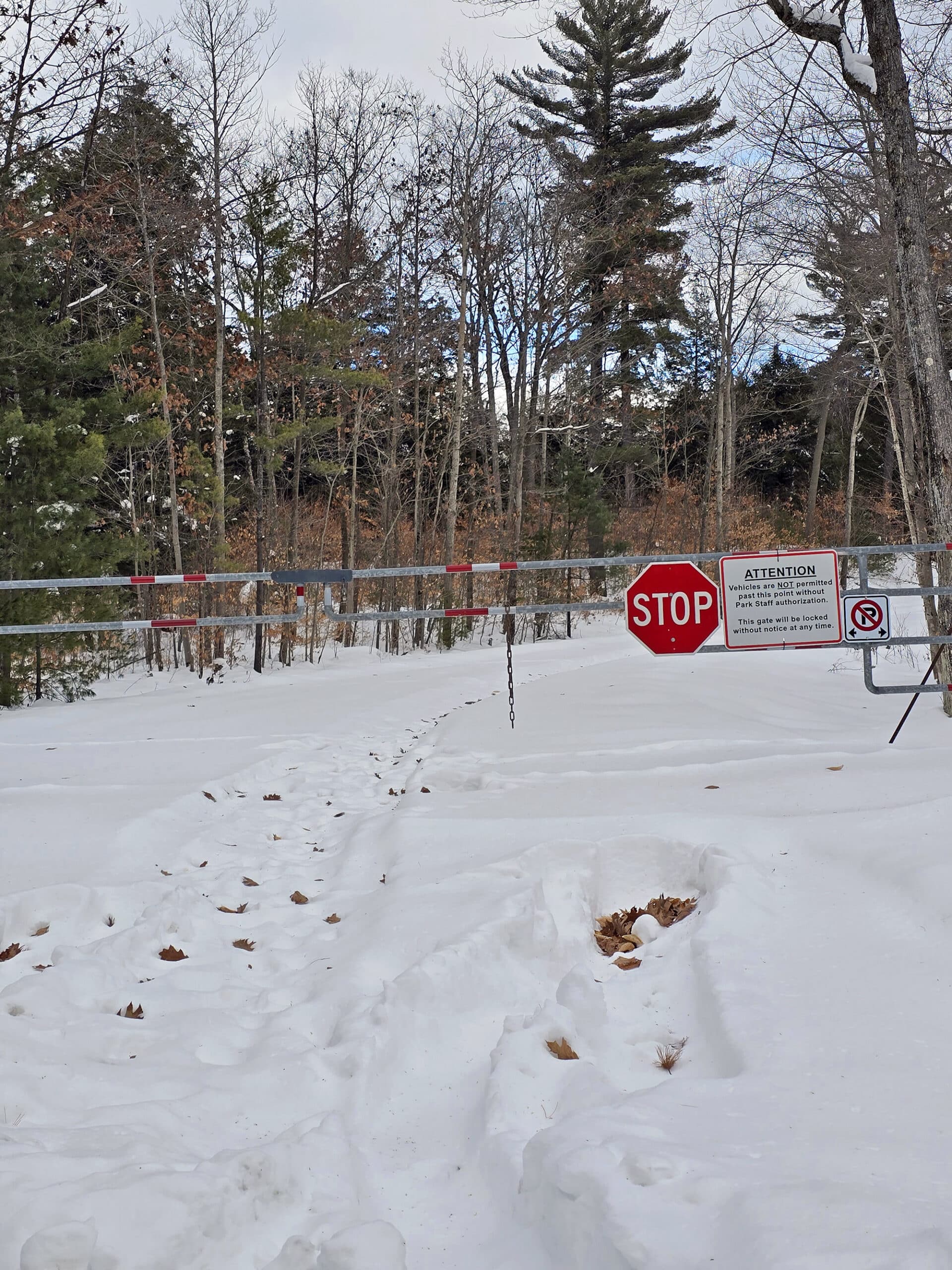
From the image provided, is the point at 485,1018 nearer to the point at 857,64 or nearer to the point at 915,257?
the point at 915,257

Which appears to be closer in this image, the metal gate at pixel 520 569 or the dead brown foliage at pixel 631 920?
the dead brown foliage at pixel 631 920

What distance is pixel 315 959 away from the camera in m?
3.88

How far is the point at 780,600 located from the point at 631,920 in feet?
9.79

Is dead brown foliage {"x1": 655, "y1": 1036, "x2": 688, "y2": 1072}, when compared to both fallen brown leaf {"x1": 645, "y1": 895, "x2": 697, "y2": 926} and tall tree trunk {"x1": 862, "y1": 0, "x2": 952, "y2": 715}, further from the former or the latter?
tall tree trunk {"x1": 862, "y1": 0, "x2": 952, "y2": 715}

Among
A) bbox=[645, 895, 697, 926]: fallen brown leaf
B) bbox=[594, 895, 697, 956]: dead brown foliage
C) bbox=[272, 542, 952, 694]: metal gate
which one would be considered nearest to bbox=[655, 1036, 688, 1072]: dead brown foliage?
bbox=[594, 895, 697, 956]: dead brown foliage

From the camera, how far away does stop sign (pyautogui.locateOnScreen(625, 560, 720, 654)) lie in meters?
6.30

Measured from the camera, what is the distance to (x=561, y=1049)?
2922 millimetres

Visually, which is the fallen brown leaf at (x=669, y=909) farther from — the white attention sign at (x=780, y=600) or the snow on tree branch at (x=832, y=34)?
the snow on tree branch at (x=832, y=34)

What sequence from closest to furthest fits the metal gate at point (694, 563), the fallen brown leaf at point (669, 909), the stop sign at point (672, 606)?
the fallen brown leaf at point (669, 909)
the metal gate at point (694, 563)
the stop sign at point (672, 606)

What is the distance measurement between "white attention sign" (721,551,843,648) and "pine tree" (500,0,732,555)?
20042 mm

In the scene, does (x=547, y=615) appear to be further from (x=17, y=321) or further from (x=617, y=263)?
(x=17, y=321)

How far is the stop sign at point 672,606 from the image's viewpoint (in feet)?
20.7

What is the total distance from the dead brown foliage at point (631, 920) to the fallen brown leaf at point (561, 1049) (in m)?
0.86

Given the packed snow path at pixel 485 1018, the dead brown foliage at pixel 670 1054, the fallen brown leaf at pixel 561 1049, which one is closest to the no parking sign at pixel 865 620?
the packed snow path at pixel 485 1018
